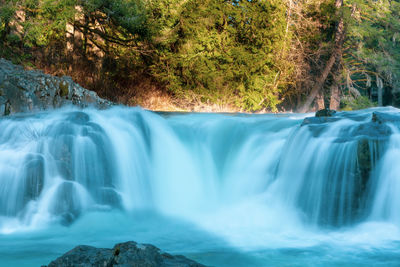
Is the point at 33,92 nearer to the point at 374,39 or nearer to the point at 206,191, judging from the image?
the point at 206,191

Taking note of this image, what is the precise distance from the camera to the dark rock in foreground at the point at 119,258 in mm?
2710

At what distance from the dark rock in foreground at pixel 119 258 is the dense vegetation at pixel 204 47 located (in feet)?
35.7

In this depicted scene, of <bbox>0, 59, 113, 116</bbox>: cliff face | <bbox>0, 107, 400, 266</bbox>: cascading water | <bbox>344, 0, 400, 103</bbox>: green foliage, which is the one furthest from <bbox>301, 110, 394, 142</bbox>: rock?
<bbox>344, 0, 400, 103</bbox>: green foliage

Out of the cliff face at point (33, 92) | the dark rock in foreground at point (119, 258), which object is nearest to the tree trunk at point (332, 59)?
the cliff face at point (33, 92)

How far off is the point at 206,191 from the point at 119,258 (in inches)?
199

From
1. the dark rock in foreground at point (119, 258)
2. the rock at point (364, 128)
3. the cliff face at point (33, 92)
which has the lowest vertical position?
the dark rock in foreground at point (119, 258)

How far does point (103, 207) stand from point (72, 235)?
3.62 feet

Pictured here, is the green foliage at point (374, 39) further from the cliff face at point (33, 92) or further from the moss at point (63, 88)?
the moss at point (63, 88)

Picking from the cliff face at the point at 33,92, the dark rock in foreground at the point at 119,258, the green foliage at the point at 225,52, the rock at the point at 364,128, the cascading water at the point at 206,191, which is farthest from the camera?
the green foliage at the point at 225,52

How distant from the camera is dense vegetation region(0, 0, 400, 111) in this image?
1448 cm

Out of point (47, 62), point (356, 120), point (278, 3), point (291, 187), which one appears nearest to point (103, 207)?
point (291, 187)

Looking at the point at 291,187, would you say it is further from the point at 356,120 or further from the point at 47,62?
the point at 47,62

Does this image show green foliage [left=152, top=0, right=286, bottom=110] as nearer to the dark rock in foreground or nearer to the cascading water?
the cascading water

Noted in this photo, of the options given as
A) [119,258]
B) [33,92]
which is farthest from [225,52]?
[119,258]
